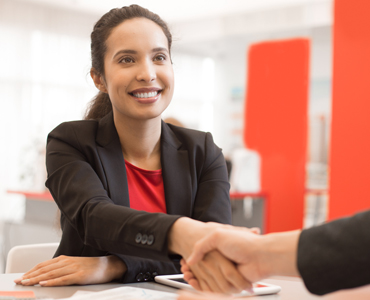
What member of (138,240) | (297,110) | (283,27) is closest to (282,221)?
(297,110)

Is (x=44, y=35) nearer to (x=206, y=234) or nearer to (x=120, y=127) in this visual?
(x=120, y=127)

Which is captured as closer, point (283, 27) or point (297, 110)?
point (297, 110)

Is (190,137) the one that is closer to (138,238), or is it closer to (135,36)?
(135,36)

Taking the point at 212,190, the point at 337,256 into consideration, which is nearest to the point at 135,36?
the point at 212,190

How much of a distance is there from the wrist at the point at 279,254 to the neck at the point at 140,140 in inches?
25.6

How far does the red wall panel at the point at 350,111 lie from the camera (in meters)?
2.67

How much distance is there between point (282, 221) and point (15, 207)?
384 centimetres

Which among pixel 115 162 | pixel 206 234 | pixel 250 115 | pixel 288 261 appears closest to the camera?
pixel 288 261

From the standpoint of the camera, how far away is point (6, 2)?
689 cm

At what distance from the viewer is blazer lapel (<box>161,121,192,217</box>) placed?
55.2 inches

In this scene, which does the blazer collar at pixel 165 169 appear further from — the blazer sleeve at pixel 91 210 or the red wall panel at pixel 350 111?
the red wall panel at pixel 350 111

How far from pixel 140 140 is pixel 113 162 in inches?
5.1

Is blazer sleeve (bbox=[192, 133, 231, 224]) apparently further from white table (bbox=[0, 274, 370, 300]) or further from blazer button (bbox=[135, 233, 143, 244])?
blazer button (bbox=[135, 233, 143, 244])

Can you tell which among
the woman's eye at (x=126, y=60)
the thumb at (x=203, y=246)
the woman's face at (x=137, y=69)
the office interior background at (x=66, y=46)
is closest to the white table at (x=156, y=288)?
the thumb at (x=203, y=246)
